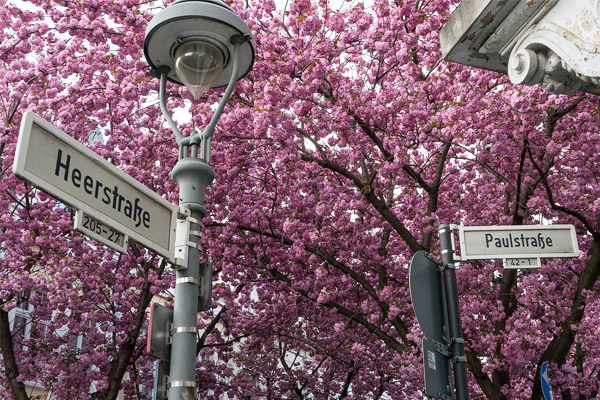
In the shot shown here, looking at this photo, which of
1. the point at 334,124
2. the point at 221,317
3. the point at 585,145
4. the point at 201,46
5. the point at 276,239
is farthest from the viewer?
the point at 221,317

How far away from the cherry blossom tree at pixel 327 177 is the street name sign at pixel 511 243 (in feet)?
14.6

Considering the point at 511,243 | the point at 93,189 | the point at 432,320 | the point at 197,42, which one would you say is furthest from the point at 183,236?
the point at 511,243

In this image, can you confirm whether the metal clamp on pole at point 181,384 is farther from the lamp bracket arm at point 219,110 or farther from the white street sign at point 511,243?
the white street sign at point 511,243

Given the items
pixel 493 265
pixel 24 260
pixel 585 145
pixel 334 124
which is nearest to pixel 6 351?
pixel 24 260

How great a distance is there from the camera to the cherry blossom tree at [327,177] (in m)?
10.7

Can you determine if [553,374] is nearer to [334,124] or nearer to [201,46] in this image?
[334,124]

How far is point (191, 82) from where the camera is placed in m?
4.73

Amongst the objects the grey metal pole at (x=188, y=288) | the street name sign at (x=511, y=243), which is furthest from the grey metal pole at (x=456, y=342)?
the grey metal pole at (x=188, y=288)

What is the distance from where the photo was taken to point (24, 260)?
12531 mm

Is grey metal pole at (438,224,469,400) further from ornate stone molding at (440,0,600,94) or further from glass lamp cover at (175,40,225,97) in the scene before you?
glass lamp cover at (175,40,225,97)

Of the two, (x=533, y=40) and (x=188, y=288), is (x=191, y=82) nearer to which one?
(x=188, y=288)

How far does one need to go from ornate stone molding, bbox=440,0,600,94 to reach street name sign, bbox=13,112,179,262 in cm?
228

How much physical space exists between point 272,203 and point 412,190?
126 inches

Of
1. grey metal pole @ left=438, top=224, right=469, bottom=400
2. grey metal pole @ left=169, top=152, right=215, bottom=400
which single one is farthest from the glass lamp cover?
grey metal pole @ left=438, top=224, right=469, bottom=400
